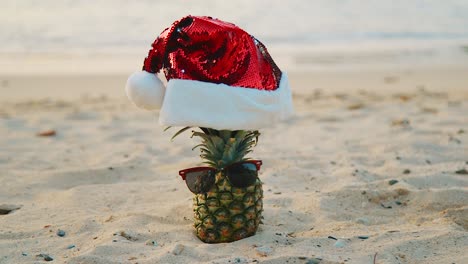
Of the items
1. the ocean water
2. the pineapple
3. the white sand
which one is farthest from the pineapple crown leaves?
the ocean water

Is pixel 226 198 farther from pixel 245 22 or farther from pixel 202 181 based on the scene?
pixel 245 22

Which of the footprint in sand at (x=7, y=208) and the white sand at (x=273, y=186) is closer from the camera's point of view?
the white sand at (x=273, y=186)

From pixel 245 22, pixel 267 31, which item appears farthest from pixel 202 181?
pixel 245 22

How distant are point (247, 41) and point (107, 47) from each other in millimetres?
13018

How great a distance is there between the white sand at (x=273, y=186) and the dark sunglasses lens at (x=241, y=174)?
331 mm

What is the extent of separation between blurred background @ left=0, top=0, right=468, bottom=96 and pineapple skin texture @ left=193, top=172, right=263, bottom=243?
28.9 feet

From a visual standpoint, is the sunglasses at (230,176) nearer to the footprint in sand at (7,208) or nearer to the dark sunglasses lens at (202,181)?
the dark sunglasses lens at (202,181)

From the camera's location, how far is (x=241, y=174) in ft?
10.6

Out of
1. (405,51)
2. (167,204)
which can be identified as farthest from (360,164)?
(405,51)

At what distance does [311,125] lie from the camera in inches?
269

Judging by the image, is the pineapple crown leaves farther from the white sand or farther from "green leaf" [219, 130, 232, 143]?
the white sand

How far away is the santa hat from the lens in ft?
9.72

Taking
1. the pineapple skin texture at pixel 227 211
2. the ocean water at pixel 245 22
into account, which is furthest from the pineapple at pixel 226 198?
the ocean water at pixel 245 22

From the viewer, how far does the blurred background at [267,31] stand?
44.6ft
